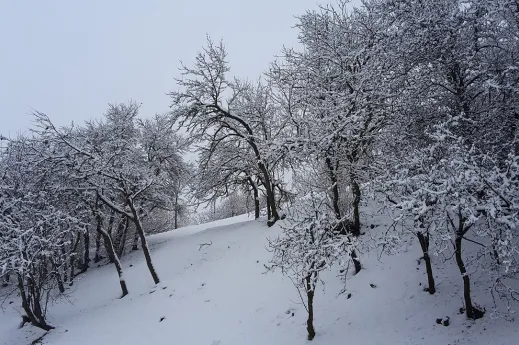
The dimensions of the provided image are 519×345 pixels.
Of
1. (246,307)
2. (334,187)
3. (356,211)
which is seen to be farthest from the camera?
(356,211)

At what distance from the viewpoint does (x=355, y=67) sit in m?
14.7

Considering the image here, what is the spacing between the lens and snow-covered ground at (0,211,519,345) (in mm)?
9961

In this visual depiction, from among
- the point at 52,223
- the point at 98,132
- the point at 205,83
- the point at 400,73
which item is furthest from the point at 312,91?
the point at 98,132

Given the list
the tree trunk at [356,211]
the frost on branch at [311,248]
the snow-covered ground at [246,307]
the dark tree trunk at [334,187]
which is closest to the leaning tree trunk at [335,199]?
the dark tree trunk at [334,187]

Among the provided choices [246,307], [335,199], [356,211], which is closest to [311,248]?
[335,199]

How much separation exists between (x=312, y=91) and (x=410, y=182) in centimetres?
838

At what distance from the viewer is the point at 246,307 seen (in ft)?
45.8

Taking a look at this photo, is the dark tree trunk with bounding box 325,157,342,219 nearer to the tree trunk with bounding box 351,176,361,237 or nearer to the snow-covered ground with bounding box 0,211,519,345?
the tree trunk with bounding box 351,176,361,237

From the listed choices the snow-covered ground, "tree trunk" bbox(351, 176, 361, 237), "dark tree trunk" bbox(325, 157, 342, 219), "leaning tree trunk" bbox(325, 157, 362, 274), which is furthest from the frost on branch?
"tree trunk" bbox(351, 176, 361, 237)

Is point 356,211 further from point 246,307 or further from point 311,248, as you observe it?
point 246,307

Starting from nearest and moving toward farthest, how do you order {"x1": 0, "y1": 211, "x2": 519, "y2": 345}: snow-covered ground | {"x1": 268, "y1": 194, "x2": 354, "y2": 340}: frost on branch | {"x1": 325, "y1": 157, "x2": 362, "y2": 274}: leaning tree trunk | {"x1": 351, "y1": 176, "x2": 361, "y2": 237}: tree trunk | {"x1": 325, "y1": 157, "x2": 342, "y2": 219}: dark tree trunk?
{"x1": 268, "y1": 194, "x2": 354, "y2": 340}: frost on branch, {"x1": 0, "y1": 211, "x2": 519, "y2": 345}: snow-covered ground, {"x1": 325, "y1": 157, "x2": 362, "y2": 274}: leaning tree trunk, {"x1": 325, "y1": 157, "x2": 342, "y2": 219}: dark tree trunk, {"x1": 351, "y1": 176, "x2": 361, "y2": 237}: tree trunk

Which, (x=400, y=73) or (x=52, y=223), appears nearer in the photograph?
(x=400, y=73)

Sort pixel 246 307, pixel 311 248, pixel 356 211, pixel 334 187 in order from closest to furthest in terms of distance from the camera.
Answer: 1. pixel 311 248
2. pixel 246 307
3. pixel 334 187
4. pixel 356 211

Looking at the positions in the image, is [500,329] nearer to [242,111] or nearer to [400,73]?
[400,73]
